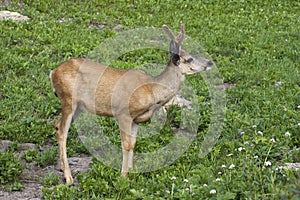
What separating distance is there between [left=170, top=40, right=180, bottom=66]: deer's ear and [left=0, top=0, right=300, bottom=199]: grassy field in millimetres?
1402

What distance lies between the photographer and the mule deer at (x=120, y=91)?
8.04 m

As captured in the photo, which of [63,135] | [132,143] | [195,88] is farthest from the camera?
[195,88]

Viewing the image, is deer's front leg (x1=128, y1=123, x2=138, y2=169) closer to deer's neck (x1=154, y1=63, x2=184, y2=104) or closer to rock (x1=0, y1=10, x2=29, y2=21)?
deer's neck (x1=154, y1=63, x2=184, y2=104)

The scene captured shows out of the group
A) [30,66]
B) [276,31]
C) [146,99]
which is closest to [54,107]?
[30,66]

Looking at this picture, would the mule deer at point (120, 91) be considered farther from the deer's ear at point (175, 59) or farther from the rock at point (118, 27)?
the rock at point (118, 27)

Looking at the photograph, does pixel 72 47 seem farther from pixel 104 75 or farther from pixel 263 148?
pixel 263 148

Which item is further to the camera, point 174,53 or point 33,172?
point 33,172

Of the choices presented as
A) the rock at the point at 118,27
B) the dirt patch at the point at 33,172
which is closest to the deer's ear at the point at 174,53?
the dirt patch at the point at 33,172

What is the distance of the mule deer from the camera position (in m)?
8.04

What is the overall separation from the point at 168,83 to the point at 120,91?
27.7 inches

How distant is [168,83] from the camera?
325 inches

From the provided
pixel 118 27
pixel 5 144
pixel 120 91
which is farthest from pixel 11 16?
pixel 120 91

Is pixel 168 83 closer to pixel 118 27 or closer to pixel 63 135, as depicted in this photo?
pixel 63 135

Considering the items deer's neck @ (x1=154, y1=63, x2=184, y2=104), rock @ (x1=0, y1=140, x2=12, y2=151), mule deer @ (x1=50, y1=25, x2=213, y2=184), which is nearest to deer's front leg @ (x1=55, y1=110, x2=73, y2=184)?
mule deer @ (x1=50, y1=25, x2=213, y2=184)
